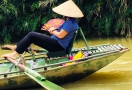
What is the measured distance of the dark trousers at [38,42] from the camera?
18.0ft

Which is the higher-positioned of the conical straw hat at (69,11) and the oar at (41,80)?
the conical straw hat at (69,11)

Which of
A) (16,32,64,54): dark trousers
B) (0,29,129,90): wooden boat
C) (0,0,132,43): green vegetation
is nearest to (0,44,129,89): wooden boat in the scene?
(0,29,129,90): wooden boat

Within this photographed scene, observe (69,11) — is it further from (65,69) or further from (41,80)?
(41,80)

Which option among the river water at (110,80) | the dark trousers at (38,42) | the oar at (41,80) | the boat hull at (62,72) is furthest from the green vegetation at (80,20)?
the oar at (41,80)

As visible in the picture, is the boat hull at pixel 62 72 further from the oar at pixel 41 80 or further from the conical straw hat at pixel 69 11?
the conical straw hat at pixel 69 11

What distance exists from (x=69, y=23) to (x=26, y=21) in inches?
270

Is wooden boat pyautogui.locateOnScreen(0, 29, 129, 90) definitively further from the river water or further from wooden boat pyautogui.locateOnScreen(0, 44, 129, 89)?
the river water

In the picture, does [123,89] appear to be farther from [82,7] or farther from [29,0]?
[29,0]

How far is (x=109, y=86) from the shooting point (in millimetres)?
5680

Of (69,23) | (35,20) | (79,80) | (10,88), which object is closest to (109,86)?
(79,80)

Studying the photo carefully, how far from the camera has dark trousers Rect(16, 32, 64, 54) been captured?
548 centimetres

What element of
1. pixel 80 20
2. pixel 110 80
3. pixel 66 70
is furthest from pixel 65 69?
pixel 80 20

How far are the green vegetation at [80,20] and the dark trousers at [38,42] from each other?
5999mm

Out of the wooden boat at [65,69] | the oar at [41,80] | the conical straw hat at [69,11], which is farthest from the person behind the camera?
the conical straw hat at [69,11]
